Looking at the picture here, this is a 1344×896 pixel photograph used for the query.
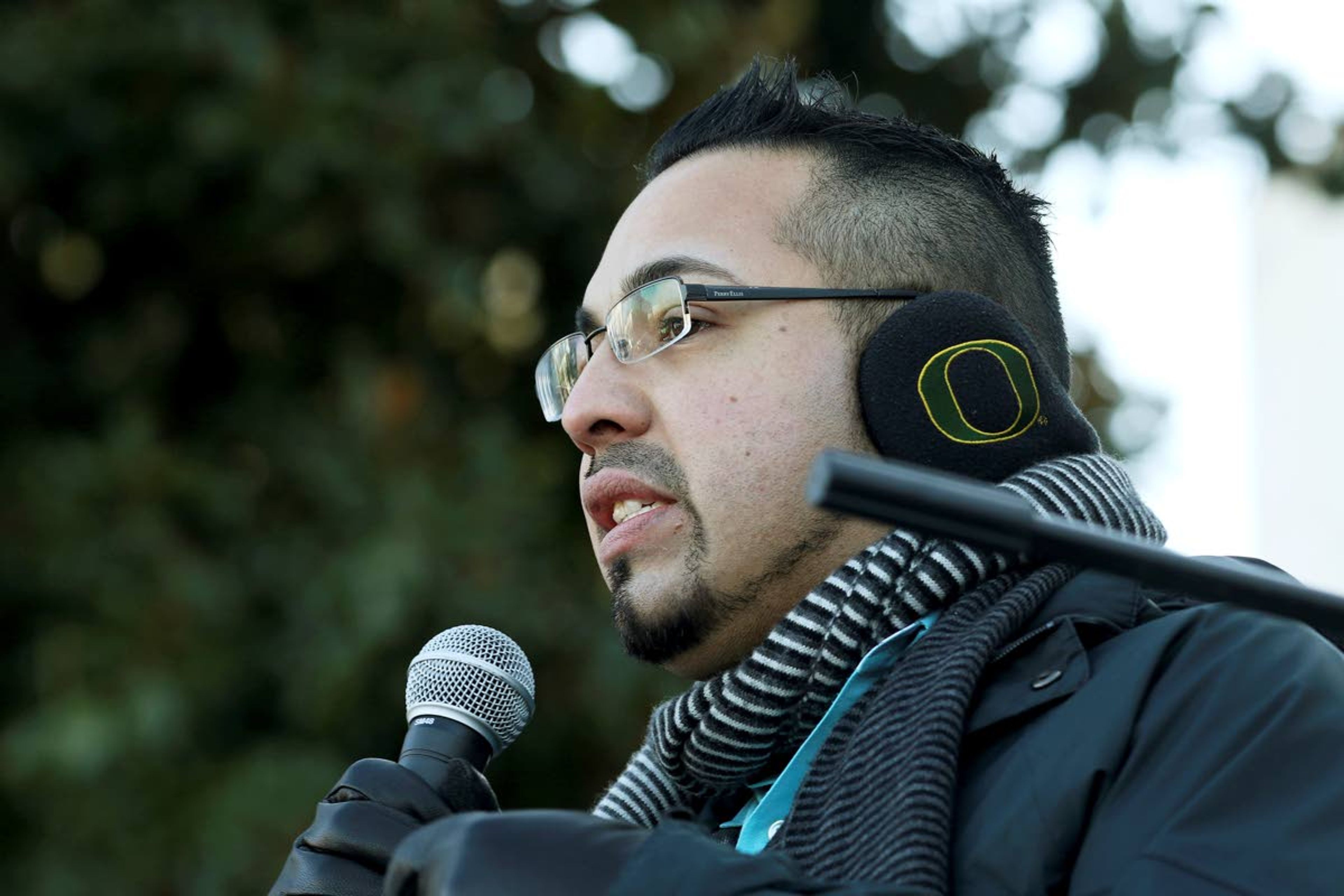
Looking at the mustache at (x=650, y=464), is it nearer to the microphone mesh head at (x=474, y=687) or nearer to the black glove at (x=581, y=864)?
the microphone mesh head at (x=474, y=687)

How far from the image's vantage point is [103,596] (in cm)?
454

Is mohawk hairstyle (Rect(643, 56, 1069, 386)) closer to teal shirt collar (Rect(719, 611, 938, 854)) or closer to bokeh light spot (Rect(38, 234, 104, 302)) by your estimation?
teal shirt collar (Rect(719, 611, 938, 854))

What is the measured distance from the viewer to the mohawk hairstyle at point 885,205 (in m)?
2.62

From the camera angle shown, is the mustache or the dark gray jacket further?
the mustache

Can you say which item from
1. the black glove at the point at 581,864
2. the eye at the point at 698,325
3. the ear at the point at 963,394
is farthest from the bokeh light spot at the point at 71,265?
the black glove at the point at 581,864

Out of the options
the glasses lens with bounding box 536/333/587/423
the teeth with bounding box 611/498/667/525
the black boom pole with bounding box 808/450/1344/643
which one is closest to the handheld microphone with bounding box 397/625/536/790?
the teeth with bounding box 611/498/667/525

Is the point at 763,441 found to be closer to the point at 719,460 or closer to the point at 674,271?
the point at 719,460

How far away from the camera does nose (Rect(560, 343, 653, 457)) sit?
2.50m

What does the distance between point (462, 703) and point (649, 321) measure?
0.67m

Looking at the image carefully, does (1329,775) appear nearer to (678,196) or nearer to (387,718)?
(678,196)

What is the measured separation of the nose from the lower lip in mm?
125

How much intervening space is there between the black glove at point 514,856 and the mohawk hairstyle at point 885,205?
1146 millimetres

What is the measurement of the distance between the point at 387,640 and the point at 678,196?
197 centimetres

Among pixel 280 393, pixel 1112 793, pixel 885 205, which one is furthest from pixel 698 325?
pixel 280 393
